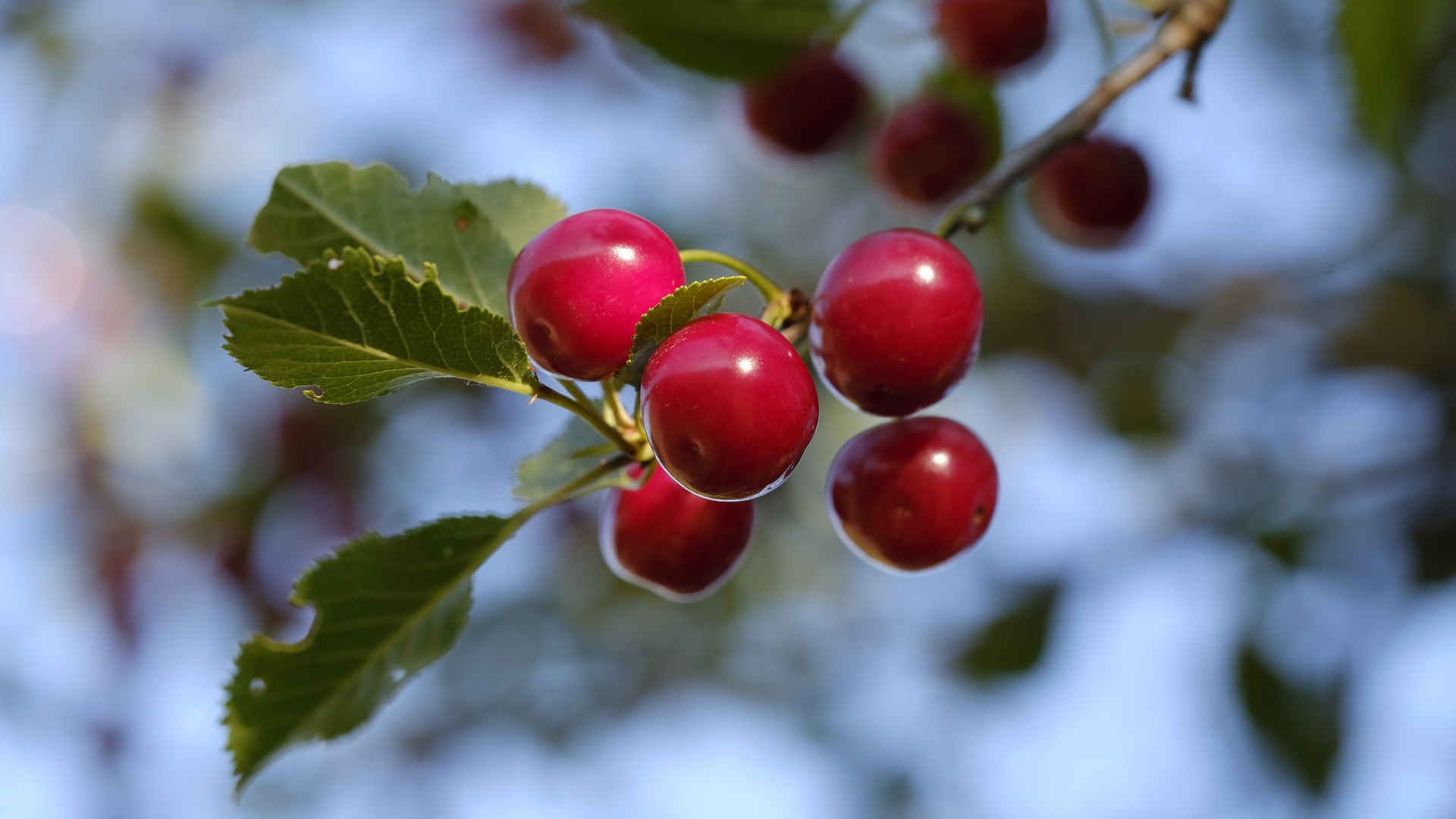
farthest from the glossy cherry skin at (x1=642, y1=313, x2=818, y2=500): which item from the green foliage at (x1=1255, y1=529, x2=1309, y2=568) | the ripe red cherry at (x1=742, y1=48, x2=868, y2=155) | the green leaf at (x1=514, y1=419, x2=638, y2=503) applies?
the green foliage at (x1=1255, y1=529, x2=1309, y2=568)

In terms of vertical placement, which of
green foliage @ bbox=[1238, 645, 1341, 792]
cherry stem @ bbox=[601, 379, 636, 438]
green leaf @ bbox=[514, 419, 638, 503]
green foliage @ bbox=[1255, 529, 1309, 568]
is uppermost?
cherry stem @ bbox=[601, 379, 636, 438]

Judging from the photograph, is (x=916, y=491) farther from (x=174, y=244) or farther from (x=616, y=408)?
(x=174, y=244)

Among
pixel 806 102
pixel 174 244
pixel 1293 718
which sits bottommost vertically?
pixel 1293 718

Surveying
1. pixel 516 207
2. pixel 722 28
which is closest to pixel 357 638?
pixel 516 207

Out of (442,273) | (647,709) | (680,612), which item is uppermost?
(442,273)

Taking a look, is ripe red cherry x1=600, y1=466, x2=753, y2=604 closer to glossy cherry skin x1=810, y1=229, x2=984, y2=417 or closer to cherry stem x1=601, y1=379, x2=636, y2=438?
cherry stem x1=601, y1=379, x2=636, y2=438

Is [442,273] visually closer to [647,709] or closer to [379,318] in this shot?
[379,318]

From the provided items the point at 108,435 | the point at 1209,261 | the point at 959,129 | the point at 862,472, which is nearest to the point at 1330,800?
the point at 1209,261
